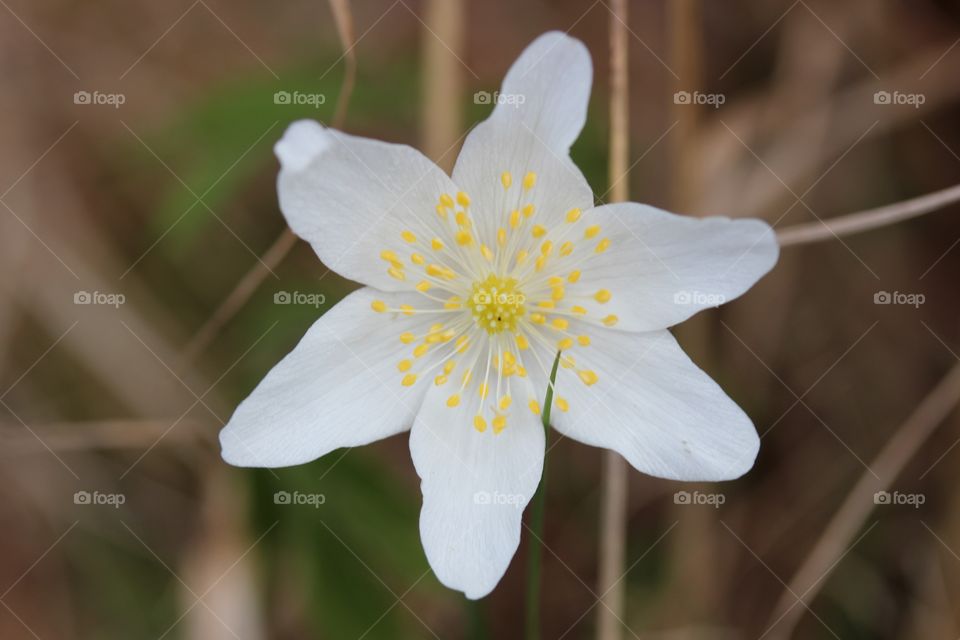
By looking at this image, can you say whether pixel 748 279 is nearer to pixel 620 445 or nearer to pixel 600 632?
pixel 620 445

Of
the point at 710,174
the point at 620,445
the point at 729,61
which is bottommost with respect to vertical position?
the point at 620,445

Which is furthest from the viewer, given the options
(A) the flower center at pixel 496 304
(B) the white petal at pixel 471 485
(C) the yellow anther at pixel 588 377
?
(A) the flower center at pixel 496 304

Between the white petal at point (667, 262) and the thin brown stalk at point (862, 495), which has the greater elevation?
the white petal at point (667, 262)

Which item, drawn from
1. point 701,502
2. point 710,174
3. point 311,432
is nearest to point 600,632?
point 701,502

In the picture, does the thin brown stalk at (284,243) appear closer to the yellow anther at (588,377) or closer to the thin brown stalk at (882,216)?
the yellow anther at (588,377)

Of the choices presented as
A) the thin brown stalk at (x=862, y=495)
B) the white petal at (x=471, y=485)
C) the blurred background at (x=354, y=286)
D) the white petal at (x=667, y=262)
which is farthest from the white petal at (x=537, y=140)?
the thin brown stalk at (x=862, y=495)

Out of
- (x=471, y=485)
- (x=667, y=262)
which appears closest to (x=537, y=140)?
(x=667, y=262)

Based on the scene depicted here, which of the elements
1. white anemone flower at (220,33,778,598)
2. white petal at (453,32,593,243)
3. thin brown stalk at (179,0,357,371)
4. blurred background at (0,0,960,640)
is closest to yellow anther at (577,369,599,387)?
white anemone flower at (220,33,778,598)
